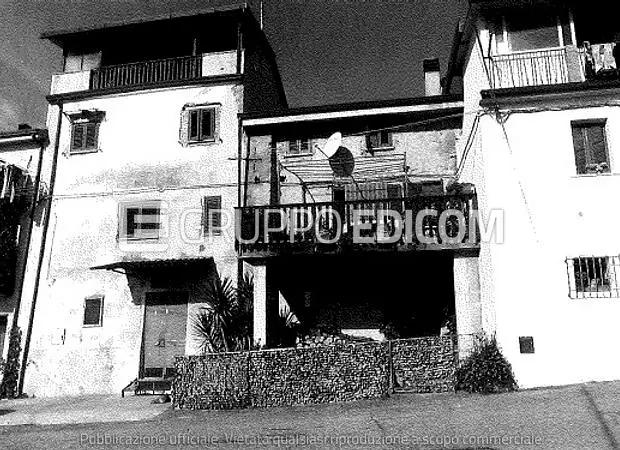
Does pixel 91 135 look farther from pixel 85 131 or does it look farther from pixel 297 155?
pixel 297 155

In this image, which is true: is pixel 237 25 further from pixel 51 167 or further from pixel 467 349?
pixel 467 349

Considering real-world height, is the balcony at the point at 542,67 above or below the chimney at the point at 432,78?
below

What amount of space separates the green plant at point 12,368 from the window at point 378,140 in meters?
12.2

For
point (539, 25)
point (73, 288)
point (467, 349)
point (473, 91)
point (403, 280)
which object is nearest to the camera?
point (467, 349)

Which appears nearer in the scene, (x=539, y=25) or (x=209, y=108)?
(x=539, y=25)

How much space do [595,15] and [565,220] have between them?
5.69 meters

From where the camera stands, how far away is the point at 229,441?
966cm

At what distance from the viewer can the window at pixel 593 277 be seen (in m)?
12.4

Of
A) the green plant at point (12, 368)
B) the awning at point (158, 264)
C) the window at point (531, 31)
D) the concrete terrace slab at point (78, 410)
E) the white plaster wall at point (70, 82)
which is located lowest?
the concrete terrace slab at point (78, 410)

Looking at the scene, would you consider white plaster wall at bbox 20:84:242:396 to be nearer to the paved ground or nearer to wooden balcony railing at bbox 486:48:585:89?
the paved ground

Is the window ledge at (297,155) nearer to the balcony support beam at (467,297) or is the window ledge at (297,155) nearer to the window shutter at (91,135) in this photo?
the balcony support beam at (467,297)

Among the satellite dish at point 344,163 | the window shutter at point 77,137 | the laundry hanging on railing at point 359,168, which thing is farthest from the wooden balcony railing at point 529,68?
the window shutter at point 77,137

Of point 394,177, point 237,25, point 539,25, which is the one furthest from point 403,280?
point 237,25

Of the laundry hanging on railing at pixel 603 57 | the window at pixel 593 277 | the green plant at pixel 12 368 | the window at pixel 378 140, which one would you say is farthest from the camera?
the window at pixel 378 140
